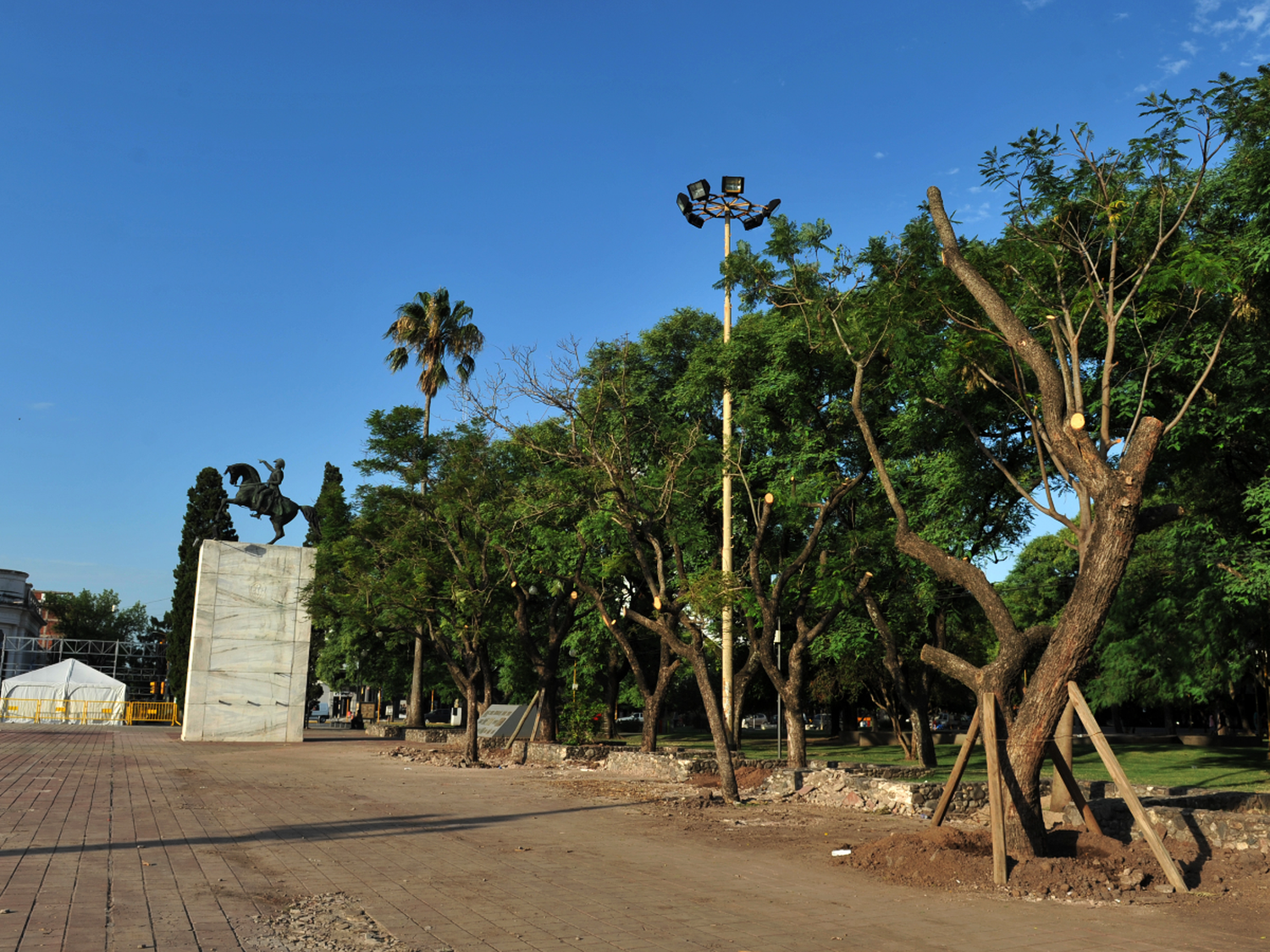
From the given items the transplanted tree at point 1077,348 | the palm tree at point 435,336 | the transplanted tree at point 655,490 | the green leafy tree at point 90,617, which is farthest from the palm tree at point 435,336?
the green leafy tree at point 90,617

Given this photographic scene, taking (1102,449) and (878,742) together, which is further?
(878,742)

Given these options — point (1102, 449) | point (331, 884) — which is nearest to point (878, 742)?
point (1102, 449)

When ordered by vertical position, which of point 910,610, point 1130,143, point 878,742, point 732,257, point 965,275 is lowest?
point 878,742

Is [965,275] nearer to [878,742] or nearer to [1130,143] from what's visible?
[1130,143]

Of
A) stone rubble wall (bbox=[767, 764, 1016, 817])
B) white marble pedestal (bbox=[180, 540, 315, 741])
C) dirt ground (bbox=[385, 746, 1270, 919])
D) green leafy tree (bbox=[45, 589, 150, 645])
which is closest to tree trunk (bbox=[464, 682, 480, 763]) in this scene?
white marble pedestal (bbox=[180, 540, 315, 741])

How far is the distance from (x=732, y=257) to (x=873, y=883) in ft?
41.5

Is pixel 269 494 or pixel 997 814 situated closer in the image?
pixel 997 814

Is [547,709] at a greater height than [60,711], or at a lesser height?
greater

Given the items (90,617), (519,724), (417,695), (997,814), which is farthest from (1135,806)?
(90,617)

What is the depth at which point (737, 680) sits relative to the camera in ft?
69.3

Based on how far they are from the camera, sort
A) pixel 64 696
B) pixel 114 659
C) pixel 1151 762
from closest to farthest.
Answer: pixel 1151 762 < pixel 64 696 < pixel 114 659

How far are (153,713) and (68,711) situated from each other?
4.57 meters

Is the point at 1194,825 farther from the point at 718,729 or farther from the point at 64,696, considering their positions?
the point at 64,696

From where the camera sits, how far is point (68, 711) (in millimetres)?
49281
